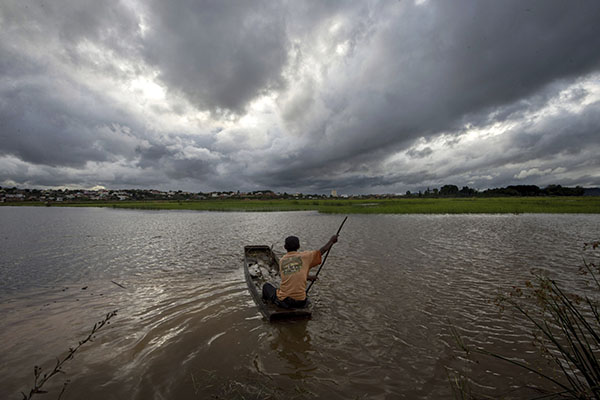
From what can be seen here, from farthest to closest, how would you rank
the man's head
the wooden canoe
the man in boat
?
the man's head → the man in boat → the wooden canoe

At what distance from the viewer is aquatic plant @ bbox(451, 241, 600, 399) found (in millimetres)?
2834

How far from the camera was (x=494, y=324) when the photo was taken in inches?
257

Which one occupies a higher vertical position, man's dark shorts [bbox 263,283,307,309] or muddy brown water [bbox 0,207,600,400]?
man's dark shorts [bbox 263,283,307,309]

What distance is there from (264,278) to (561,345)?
865 centimetres

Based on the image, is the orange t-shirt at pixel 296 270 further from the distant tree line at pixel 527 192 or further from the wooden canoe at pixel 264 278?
the distant tree line at pixel 527 192

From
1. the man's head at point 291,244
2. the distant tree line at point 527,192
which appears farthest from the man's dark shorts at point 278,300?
the distant tree line at point 527,192

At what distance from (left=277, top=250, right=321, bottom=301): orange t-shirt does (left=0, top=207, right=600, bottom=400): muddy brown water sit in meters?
0.76

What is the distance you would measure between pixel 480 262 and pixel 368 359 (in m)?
9.87

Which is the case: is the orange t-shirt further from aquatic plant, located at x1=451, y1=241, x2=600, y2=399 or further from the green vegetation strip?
the green vegetation strip

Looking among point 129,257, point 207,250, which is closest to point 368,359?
point 207,250

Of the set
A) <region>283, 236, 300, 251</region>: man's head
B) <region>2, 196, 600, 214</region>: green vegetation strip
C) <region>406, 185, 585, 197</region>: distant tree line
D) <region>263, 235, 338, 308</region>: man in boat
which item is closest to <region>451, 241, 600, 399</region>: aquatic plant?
<region>263, 235, 338, 308</region>: man in boat

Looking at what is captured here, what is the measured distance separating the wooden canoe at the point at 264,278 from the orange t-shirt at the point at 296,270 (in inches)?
16.2

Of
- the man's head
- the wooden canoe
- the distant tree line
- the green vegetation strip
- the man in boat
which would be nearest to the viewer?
the wooden canoe

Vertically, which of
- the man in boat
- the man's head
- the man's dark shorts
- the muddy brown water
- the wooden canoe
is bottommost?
the muddy brown water
